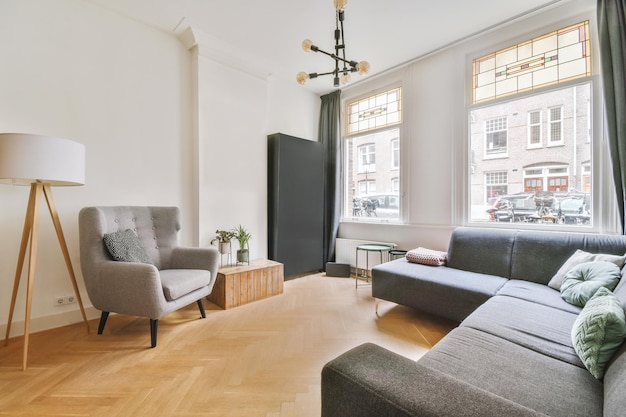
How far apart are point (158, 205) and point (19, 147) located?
1.28 metres

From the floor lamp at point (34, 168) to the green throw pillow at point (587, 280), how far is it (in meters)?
3.56

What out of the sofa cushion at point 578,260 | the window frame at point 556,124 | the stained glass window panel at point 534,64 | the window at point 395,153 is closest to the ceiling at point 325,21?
the stained glass window panel at point 534,64

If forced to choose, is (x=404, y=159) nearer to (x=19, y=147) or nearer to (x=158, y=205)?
(x=158, y=205)

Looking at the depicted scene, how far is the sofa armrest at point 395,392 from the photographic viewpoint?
0.62 metres

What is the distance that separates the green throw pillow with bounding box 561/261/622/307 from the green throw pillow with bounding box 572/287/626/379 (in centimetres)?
71

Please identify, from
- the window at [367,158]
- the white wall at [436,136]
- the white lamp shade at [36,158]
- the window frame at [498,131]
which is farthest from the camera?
the window at [367,158]

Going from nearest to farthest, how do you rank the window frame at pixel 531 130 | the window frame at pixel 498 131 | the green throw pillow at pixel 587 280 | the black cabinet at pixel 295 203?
1. the green throw pillow at pixel 587 280
2. the window frame at pixel 531 130
3. the window frame at pixel 498 131
4. the black cabinet at pixel 295 203

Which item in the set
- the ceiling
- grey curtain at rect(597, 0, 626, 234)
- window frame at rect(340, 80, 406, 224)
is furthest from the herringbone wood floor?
the ceiling

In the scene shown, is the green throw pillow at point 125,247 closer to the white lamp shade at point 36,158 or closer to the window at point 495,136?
the white lamp shade at point 36,158

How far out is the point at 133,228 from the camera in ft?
8.47

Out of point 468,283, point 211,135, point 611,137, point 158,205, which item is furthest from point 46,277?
point 611,137

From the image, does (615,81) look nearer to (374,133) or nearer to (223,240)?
(374,133)

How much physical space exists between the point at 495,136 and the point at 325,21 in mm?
2240

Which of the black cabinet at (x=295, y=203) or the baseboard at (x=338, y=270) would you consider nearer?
the black cabinet at (x=295, y=203)
